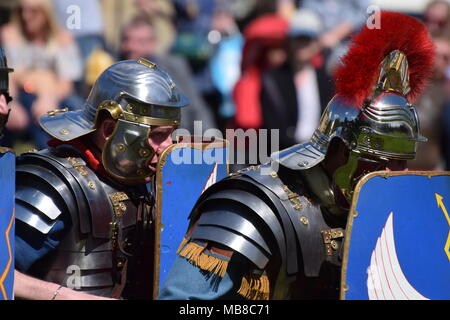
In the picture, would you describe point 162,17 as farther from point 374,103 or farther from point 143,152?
point 374,103

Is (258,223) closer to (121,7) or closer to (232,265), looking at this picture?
(232,265)

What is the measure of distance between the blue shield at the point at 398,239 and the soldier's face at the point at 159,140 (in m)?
1.34

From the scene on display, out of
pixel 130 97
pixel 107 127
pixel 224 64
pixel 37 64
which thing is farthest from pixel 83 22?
pixel 130 97

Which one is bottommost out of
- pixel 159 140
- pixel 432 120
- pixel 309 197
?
pixel 432 120

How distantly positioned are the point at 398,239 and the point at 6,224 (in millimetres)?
1611

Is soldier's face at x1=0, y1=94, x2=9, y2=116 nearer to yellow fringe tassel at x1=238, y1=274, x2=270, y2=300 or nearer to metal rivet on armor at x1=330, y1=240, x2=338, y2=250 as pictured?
yellow fringe tassel at x1=238, y1=274, x2=270, y2=300

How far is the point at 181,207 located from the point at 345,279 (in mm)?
1307

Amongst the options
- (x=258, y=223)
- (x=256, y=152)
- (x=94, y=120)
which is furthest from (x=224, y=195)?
(x=256, y=152)

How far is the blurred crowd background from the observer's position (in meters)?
8.45

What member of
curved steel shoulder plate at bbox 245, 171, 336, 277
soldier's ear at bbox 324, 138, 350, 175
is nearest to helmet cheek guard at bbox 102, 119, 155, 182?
curved steel shoulder plate at bbox 245, 171, 336, 277

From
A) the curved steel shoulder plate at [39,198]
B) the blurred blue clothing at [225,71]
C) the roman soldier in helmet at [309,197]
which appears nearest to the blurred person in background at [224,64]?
the blurred blue clothing at [225,71]

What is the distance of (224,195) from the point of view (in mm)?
4375

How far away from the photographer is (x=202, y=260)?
4238 millimetres

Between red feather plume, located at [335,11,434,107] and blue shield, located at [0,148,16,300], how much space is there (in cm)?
150
